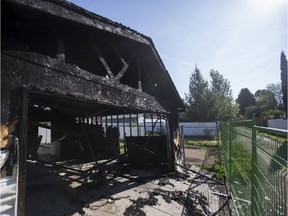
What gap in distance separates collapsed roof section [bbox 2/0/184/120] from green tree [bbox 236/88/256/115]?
215ft

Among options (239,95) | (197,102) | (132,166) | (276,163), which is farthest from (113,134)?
(239,95)

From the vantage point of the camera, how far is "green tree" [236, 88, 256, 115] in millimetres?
65625

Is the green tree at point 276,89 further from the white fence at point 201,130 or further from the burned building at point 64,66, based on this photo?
the burned building at point 64,66

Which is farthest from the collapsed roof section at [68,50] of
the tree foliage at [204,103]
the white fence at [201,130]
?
the tree foliage at [204,103]

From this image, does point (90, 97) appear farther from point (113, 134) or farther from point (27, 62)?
point (113, 134)

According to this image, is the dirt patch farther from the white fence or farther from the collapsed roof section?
the white fence

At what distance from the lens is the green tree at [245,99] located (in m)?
65.6

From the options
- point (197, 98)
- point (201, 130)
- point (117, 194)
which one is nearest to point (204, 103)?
point (197, 98)

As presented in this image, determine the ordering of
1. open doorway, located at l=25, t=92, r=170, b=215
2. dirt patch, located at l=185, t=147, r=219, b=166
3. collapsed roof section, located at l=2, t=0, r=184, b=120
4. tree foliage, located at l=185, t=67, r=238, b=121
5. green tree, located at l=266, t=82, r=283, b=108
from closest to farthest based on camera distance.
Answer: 1. collapsed roof section, located at l=2, t=0, r=184, b=120
2. open doorway, located at l=25, t=92, r=170, b=215
3. dirt patch, located at l=185, t=147, r=219, b=166
4. tree foliage, located at l=185, t=67, r=238, b=121
5. green tree, located at l=266, t=82, r=283, b=108

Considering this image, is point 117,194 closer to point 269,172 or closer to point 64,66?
point 64,66

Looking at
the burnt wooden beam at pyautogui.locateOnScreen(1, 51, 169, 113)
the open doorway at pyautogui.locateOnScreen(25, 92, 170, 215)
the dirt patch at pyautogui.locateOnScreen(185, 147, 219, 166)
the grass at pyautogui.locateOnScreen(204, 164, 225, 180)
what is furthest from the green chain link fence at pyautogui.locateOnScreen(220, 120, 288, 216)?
the dirt patch at pyautogui.locateOnScreen(185, 147, 219, 166)

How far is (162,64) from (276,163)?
5.50 meters

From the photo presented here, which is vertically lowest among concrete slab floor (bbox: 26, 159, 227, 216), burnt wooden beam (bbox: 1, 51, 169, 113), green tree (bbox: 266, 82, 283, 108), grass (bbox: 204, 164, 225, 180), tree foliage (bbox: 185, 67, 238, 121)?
grass (bbox: 204, 164, 225, 180)

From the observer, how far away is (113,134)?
40.5 feet
